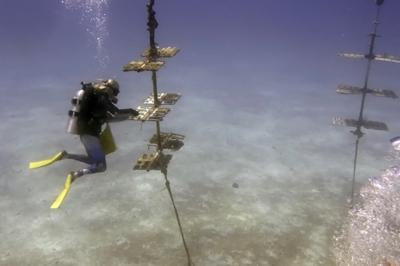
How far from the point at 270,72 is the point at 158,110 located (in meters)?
38.9

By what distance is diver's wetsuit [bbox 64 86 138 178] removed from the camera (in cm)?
727

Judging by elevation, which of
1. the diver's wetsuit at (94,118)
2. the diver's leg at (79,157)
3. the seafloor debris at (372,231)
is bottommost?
A: the seafloor debris at (372,231)

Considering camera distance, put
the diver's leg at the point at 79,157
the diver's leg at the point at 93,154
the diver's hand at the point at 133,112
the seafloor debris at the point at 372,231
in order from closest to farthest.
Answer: the diver's hand at the point at 133,112 → the diver's leg at the point at 93,154 → the diver's leg at the point at 79,157 → the seafloor debris at the point at 372,231

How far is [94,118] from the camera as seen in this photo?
760 cm

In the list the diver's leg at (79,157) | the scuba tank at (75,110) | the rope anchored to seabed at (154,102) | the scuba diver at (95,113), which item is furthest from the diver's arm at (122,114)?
the diver's leg at (79,157)

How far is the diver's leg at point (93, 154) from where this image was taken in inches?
312

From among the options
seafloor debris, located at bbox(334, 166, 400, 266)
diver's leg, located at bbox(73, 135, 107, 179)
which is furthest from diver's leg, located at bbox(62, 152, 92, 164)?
seafloor debris, located at bbox(334, 166, 400, 266)

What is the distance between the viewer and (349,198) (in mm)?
15234

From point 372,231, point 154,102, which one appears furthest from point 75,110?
point 372,231

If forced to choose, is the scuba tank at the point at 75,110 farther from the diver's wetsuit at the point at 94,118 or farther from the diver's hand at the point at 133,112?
the diver's hand at the point at 133,112

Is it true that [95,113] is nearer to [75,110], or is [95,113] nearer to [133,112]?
[75,110]

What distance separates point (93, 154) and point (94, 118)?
996mm

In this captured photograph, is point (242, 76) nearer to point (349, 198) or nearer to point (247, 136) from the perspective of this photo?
point (247, 136)

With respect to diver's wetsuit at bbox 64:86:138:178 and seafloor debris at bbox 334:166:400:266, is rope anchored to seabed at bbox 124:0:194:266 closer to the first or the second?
diver's wetsuit at bbox 64:86:138:178
